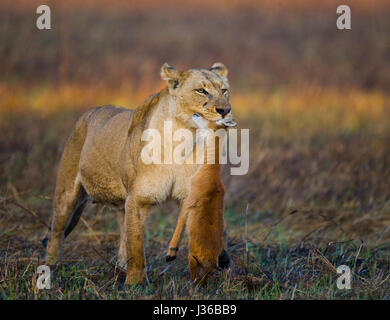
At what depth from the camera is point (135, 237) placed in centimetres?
512

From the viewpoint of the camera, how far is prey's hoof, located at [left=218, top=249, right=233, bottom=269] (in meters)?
5.15

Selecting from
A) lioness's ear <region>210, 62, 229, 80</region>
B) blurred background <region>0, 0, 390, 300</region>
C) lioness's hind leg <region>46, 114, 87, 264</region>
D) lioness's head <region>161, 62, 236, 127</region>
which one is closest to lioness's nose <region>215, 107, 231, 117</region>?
lioness's head <region>161, 62, 236, 127</region>

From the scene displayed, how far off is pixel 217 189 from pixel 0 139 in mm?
5863

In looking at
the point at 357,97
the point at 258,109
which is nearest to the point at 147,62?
the point at 258,109

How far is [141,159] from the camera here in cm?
504

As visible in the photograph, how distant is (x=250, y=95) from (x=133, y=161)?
29.5ft

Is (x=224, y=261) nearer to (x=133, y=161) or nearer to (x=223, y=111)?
(x=133, y=161)

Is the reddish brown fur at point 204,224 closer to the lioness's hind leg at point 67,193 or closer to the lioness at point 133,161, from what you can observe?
the lioness at point 133,161

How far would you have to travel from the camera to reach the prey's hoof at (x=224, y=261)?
5148mm

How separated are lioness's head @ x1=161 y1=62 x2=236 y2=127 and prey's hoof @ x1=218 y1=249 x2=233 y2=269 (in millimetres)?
1024

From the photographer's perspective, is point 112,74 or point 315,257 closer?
point 315,257

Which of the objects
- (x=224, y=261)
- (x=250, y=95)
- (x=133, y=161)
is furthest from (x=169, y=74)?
(x=250, y=95)

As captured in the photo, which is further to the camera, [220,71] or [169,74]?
[220,71]
